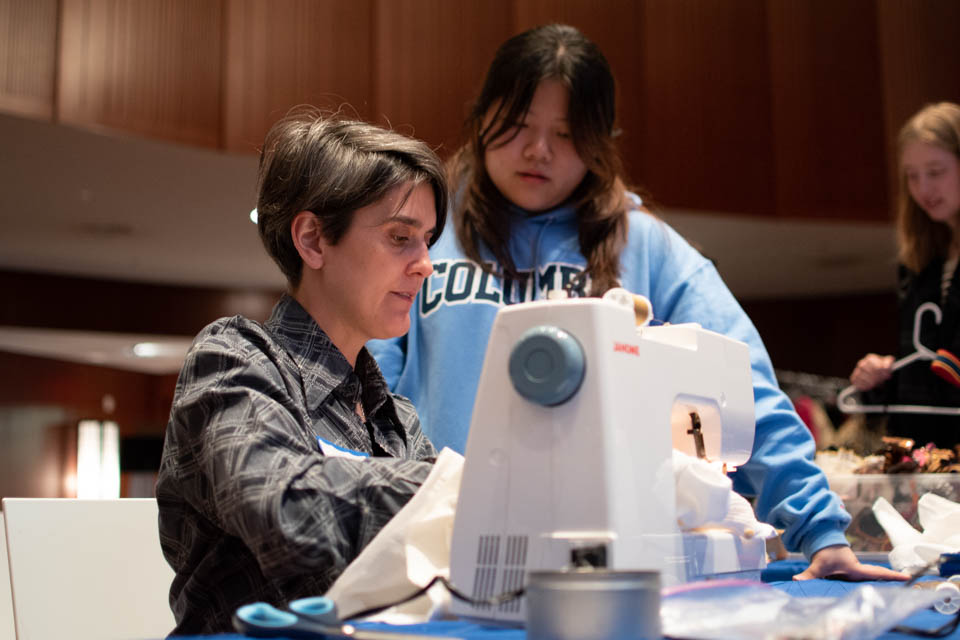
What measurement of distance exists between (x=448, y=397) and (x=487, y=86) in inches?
20.6

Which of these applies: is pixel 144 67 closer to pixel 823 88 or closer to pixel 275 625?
pixel 823 88

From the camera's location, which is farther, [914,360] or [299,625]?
[914,360]

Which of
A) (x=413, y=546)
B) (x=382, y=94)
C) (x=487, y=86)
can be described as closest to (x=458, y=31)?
(x=382, y=94)

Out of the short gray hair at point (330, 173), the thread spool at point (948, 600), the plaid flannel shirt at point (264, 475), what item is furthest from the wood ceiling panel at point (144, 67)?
the thread spool at point (948, 600)

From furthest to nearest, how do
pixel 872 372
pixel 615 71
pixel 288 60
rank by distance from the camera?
pixel 615 71 → pixel 288 60 → pixel 872 372

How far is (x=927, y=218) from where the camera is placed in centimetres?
236

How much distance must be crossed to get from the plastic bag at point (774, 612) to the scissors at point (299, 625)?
174 mm

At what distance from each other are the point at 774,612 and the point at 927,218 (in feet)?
6.30

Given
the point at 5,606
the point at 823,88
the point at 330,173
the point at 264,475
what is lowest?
the point at 5,606

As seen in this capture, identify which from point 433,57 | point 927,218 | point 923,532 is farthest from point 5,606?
point 433,57

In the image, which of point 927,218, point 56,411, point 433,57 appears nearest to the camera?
point 927,218

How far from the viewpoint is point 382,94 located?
409 centimetres

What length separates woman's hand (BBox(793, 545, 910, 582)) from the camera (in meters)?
1.18

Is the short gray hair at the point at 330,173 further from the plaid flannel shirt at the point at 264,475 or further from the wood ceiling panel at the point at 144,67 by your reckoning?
the wood ceiling panel at the point at 144,67
